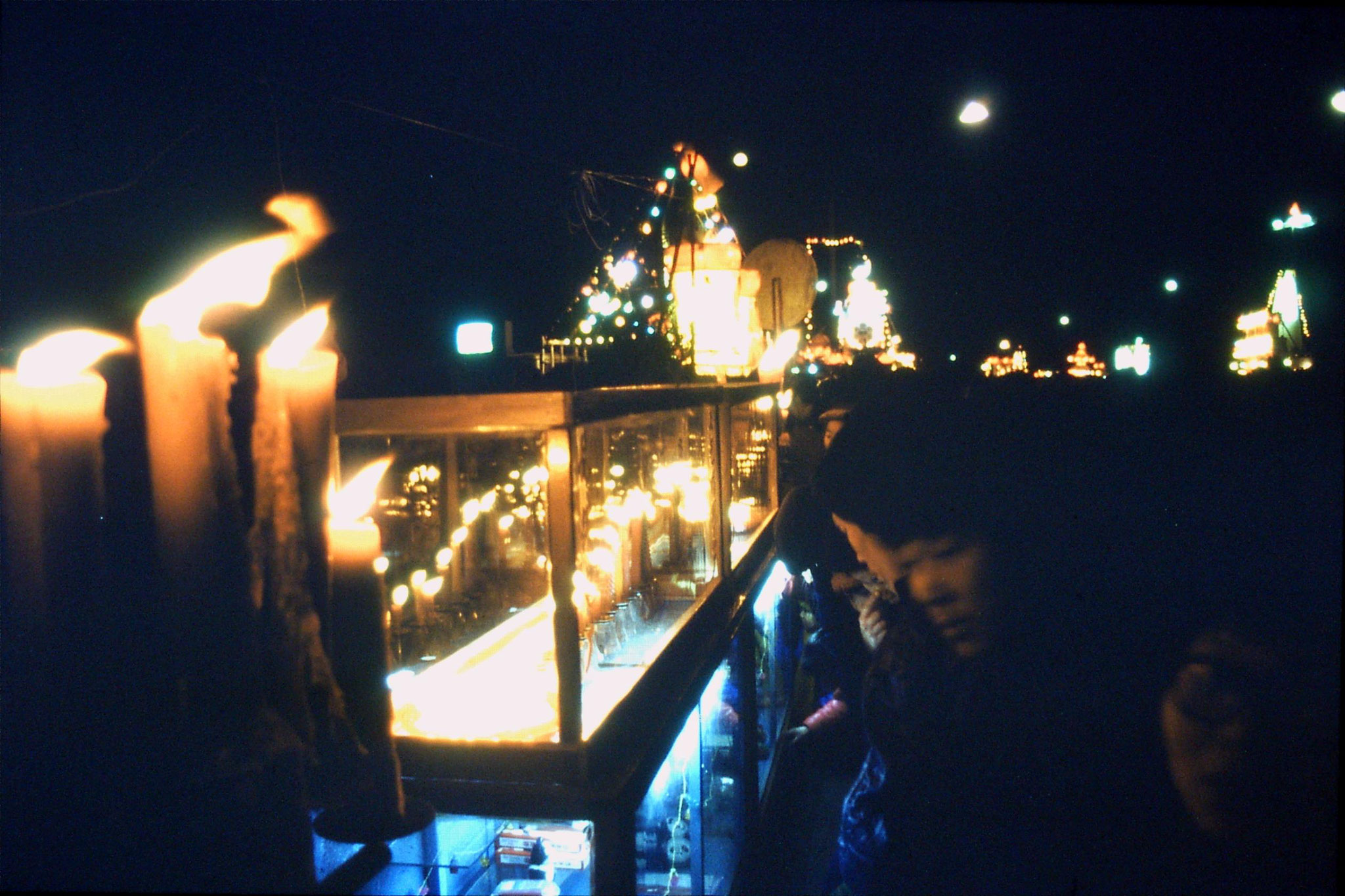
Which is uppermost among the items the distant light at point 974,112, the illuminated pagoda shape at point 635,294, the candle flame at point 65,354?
the distant light at point 974,112

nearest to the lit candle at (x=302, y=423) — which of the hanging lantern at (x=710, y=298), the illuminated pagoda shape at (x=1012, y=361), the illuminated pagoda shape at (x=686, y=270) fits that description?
the illuminated pagoda shape at (x=686, y=270)

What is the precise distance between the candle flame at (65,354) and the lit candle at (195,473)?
87 millimetres

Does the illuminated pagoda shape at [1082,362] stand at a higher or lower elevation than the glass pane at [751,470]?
higher

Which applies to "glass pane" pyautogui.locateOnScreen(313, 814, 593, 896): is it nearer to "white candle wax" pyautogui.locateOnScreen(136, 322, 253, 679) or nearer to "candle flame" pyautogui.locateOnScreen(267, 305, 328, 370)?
"white candle wax" pyautogui.locateOnScreen(136, 322, 253, 679)

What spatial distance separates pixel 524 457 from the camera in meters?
4.94

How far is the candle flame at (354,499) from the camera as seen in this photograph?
Result: 219 centimetres

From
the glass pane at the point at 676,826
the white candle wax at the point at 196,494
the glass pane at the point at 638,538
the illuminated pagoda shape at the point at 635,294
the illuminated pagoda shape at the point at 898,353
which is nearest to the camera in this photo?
the white candle wax at the point at 196,494

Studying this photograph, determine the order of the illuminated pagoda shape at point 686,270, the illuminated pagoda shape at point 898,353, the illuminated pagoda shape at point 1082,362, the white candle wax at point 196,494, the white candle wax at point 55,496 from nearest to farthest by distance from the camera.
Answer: the white candle wax at point 55,496, the white candle wax at point 196,494, the illuminated pagoda shape at point 686,270, the illuminated pagoda shape at point 898,353, the illuminated pagoda shape at point 1082,362

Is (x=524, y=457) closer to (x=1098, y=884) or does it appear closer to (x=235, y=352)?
(x=235, y=352)

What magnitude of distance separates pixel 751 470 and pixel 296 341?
23.5ft

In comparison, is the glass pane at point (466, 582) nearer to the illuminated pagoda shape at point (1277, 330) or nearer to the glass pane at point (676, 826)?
the glass pane at point (676, 826)

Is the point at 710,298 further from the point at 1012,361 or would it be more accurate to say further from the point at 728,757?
the point at 1012,361

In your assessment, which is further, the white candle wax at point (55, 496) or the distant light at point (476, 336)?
the distant light at point (476, 336)

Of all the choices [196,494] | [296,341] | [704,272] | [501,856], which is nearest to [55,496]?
[196,494]
